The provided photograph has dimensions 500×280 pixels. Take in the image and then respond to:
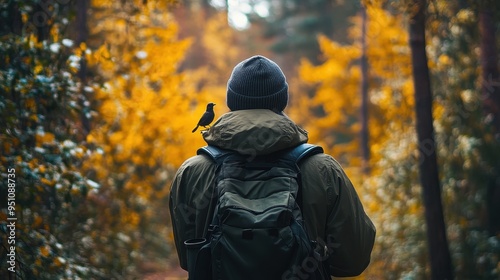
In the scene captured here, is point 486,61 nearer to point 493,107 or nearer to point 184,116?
point 493,107

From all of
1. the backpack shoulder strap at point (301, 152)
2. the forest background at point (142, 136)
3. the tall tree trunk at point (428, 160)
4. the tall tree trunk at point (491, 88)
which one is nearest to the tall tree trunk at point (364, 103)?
the forest background at point (142, 136)

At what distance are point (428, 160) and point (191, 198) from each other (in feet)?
17.7

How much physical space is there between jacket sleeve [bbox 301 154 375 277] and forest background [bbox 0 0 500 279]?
265 centimetres

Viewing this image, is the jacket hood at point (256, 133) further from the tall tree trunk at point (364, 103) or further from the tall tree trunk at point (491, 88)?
the tall tree trunk at point (364, 103)

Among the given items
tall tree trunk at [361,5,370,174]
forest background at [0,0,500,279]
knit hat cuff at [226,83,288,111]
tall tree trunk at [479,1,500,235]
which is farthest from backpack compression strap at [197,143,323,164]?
tall tree trunk at [361,5,370,174]

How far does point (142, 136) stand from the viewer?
1353cm

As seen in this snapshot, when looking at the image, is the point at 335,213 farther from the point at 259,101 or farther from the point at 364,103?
the point at 364,103

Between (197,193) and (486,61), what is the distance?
802 cm

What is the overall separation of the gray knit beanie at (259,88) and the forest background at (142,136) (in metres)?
2.41

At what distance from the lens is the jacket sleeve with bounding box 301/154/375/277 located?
10.1 ft

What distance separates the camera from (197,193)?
322cm

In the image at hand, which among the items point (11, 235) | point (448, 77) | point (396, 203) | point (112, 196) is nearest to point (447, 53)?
point (448, 77)

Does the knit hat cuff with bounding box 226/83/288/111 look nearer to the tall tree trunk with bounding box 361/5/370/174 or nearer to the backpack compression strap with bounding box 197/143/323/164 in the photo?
the backpack compression strap with bounding box 197/143/323/164

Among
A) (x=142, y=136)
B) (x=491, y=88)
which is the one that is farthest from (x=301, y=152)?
(x=142, y=136)
